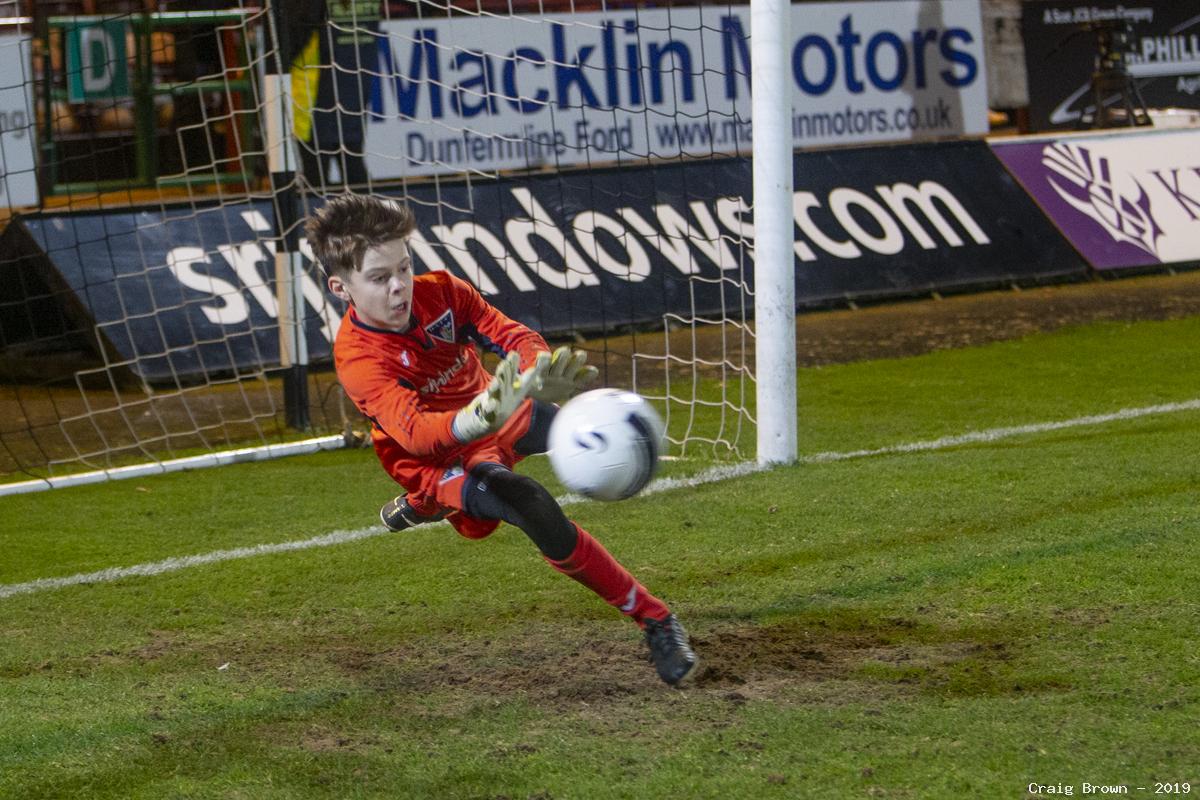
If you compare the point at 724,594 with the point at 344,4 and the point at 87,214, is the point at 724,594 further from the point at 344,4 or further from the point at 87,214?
A: the point at 344,4

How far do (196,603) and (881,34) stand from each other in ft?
30.9

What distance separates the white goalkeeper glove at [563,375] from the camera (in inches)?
137

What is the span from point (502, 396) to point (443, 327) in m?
0.73

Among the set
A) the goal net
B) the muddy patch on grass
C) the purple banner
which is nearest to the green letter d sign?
the goal net

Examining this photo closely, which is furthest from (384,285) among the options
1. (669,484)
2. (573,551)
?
(669,484)

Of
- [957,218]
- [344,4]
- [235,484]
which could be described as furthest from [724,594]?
[957,218]

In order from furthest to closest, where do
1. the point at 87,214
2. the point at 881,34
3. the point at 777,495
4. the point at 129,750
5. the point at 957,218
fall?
the point at 881,34
the point at 957,218
the point at 87,214
the point at 777,495
the point at 129,750

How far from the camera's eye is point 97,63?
35.2 ft

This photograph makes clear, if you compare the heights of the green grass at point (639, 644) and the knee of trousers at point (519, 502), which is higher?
the knee of trousers at point (519, 502)

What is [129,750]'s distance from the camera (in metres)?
3.43

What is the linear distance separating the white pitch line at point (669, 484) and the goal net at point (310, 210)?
55cm

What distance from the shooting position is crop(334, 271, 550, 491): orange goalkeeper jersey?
3668 millimetres

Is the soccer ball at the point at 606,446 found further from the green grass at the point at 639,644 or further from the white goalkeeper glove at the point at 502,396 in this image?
the green grass at the point at 639,644

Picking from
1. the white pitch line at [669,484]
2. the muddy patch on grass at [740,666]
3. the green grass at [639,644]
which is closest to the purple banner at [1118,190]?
the white pitch line at [669,484]
